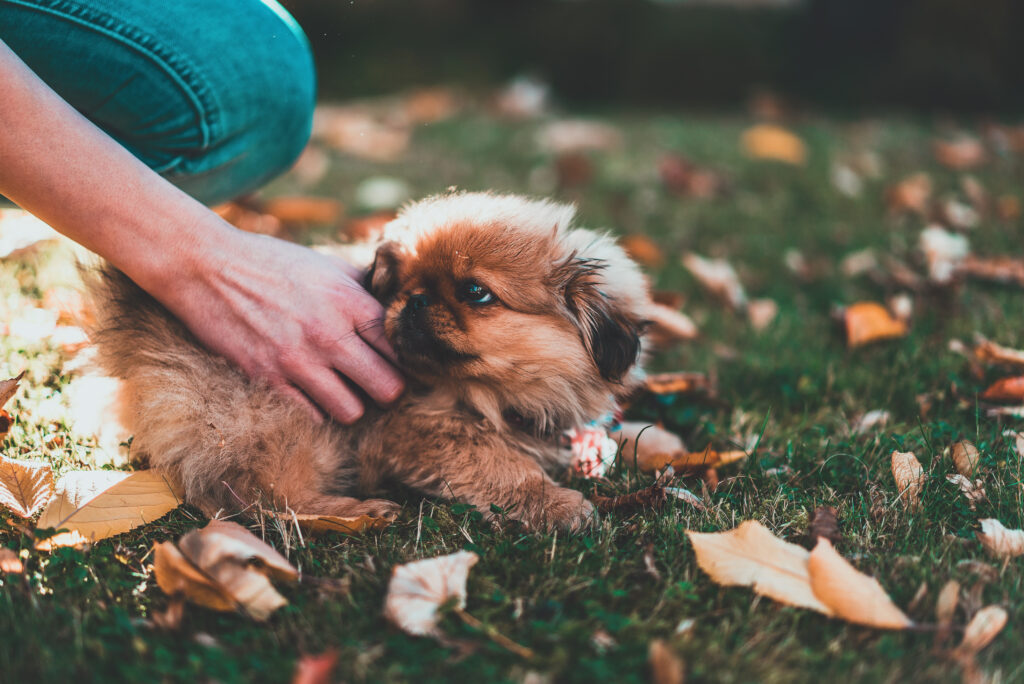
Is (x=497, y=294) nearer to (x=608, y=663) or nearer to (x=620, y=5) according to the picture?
(x=608, y=663)

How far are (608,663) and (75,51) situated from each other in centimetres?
209

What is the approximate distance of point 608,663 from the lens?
122 cm

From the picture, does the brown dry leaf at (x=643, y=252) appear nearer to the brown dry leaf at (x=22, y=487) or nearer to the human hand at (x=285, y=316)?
the human hand at (x=285, y=316)

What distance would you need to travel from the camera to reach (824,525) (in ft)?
5.24

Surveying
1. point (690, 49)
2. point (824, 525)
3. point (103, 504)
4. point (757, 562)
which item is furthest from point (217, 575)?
point (690, 49)

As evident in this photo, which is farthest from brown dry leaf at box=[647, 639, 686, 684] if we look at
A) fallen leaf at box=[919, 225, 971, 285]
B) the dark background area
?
the dark background area

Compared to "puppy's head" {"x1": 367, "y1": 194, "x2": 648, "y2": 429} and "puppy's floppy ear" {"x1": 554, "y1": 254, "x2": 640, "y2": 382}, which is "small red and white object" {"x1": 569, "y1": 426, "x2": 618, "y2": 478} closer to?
"puppy's head" {"x1": 367, "y1": 194, "x2": 648, "y2": 429}

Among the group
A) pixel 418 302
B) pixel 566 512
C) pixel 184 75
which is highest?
pixel 184 75

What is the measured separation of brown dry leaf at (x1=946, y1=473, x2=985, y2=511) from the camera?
5.59 feet

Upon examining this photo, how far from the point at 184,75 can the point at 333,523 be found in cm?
147

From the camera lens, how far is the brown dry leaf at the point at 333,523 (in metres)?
1.60

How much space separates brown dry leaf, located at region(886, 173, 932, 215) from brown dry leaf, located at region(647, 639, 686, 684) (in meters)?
3.95

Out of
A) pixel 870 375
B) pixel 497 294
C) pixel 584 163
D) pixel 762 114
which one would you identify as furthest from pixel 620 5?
pixel 497 294

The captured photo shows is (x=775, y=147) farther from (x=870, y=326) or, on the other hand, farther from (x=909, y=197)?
(x=870, y=326)
